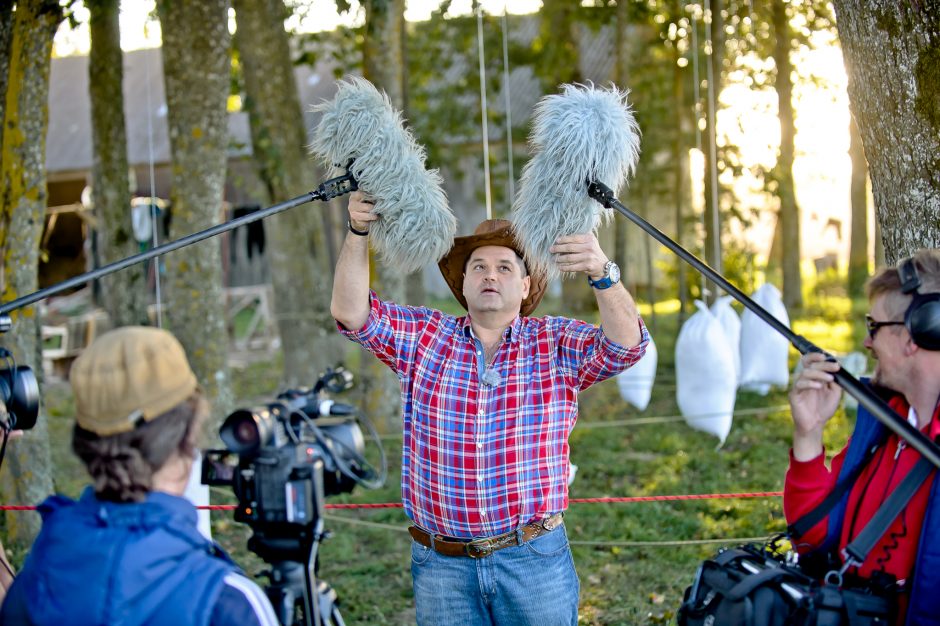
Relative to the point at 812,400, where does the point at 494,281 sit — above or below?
above

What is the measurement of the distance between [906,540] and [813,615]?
0.25 metres

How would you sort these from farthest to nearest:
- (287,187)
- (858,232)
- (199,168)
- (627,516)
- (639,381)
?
(858,232) → (287,187) → (639,381) → (199,168) → (627,516)

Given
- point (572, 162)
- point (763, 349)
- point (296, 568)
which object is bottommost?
point (296, 568)

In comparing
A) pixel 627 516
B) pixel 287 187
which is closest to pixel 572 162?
pixel 627 516

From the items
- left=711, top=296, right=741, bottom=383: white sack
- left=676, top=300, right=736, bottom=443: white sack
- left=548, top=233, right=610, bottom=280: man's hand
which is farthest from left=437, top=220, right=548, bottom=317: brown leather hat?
left=711, top=296, right=741, bottom=383: white sack

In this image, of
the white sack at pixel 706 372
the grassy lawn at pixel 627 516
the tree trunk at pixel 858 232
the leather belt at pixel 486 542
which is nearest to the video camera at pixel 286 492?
the leather belt at pixel 486 542

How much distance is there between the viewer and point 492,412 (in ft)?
8.22

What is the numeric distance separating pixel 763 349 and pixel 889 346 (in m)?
4.26

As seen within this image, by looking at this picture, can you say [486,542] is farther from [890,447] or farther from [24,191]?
[24,191]

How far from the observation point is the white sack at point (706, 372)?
5270 mm

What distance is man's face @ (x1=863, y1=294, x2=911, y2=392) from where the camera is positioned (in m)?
1.91

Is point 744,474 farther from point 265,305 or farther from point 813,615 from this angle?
point 265,305

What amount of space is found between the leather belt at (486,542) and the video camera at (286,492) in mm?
573

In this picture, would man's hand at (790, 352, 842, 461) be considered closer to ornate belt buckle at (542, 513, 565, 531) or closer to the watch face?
the watch face
